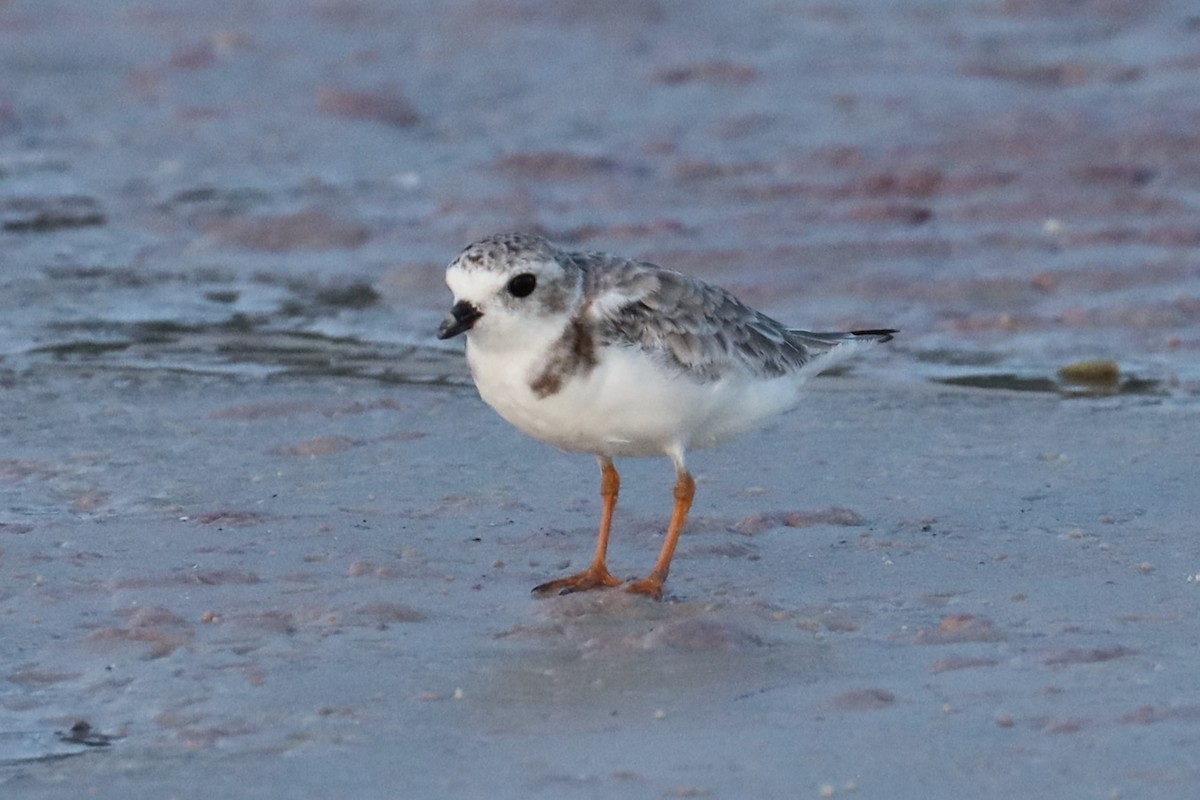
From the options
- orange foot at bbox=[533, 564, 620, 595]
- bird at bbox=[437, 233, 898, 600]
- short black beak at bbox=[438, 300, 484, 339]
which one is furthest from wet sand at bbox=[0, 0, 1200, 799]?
short black beak at bbox=[438, 300, 484, 339]

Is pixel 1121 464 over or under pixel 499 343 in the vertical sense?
under

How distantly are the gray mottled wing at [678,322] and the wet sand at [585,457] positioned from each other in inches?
21.6

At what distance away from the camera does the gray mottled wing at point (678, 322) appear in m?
5.20

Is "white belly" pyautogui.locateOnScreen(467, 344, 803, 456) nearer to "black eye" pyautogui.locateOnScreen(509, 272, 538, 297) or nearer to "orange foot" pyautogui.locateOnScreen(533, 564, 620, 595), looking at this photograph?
"black eye" pyautogui.locateOnScreen(509, 272, 538, 297)

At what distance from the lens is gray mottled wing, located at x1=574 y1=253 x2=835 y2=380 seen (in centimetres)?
520

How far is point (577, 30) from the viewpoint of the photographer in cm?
1434

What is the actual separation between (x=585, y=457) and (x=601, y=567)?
1351mm

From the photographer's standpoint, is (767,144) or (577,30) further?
(577,30)

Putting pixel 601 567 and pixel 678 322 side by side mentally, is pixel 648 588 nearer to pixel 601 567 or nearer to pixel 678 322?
pixel 601 567

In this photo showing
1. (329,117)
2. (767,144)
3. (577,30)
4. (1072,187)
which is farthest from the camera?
(577,30)

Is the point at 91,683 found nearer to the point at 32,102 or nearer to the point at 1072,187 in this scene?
the point at 1072,187

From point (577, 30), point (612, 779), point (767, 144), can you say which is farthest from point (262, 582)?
point (577, 30)

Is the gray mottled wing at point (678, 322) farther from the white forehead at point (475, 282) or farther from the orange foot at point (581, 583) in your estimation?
the orange foot at point (581, 583)

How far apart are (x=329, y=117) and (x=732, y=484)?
6.95 m
